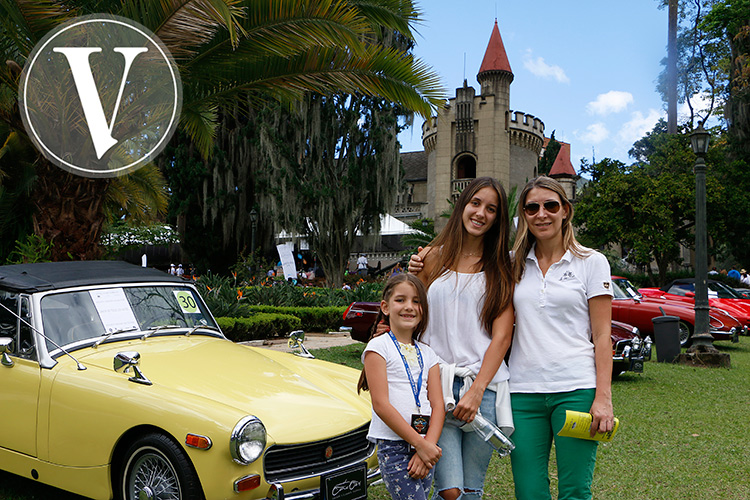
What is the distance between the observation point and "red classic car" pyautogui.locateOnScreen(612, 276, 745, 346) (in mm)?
13656

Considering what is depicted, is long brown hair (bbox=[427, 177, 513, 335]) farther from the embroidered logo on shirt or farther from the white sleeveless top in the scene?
the embroidered logo on shirt

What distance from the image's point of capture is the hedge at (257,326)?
1178 centimetres

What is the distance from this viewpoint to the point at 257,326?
40.9 feet

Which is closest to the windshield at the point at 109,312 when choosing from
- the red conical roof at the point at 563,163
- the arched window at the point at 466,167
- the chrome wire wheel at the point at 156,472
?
the chrome wire wheel at the point at 156,472

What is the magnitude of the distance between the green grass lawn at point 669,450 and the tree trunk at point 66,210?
11.3 ft

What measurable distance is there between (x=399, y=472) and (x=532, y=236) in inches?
47.9

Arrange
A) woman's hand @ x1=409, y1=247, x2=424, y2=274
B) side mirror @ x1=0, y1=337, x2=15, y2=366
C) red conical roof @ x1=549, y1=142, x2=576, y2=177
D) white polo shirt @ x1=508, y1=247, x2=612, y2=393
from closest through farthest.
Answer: white polo shirt @ x1=508, y1=247, x2=612, y2=393
woman's hand @ x1=409, y1=247, x2=424, y2=274
side mirror @ x1=0, y1=337, x2=15, y2=366
red conical roof @ x1=549, y1=142, x2=576, y2=177

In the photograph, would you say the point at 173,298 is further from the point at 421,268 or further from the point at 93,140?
the point at 93,140

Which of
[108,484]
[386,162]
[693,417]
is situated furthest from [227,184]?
[108,484]

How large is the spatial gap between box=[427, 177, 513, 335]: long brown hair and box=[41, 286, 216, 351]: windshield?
2.65 meters

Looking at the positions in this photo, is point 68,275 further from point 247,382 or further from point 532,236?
point 532,236

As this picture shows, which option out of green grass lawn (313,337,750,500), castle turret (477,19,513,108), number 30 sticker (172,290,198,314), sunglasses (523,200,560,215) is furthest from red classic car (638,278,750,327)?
castle turret (477,19,513,108)

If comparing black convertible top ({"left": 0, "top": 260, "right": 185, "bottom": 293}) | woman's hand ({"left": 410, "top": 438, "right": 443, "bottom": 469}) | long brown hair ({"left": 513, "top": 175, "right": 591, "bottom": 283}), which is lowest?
woman's hand ({"left": 410, "top": 438, "right": 443, "bottom": 469})

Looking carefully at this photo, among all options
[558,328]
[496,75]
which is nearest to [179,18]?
[558,328]
